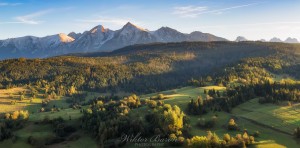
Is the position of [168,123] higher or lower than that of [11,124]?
higher

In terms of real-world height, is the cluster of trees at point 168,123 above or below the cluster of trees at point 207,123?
above

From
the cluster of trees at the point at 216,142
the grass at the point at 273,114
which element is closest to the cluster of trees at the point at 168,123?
the cluster of trees at the point at 216,142

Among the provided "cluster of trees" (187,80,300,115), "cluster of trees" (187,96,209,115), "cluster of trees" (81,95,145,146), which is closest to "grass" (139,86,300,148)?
"cluster of trees" (187,96,209,115)

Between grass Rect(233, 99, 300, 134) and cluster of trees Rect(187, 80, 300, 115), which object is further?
cluster of trees Rect(187, 80, 300, 115)

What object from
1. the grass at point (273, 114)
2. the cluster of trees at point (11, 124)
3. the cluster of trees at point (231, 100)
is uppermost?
the cluster of trees at point (231, 100)

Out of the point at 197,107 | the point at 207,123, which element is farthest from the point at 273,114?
the point at 197,107

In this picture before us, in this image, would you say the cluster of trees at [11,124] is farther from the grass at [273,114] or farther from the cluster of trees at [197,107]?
the grass at [273,114]

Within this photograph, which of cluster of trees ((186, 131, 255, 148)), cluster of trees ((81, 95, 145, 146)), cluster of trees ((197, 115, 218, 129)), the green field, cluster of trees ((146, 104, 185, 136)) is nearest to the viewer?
cluster of trees ((186, 131, 255, 148))

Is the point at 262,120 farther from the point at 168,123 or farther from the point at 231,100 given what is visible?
the point at 168,123

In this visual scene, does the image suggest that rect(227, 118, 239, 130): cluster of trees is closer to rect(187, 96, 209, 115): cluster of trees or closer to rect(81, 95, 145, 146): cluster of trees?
rect(187, 96, 209, 115): cluster of trees

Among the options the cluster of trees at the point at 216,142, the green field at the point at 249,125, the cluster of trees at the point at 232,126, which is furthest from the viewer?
the cluster of trees at the point at 232,126

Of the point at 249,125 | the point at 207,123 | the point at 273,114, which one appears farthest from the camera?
the point at 273,114

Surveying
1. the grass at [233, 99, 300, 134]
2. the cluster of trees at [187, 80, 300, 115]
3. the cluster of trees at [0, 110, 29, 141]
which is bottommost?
the cluster of trees at [0, 110, 29, 141]

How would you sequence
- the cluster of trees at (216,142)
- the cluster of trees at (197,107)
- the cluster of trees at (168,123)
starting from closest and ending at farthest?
the cluster of trees at (216,142) < the cluster of trees at (168,123) < the cluster of trees at (197,107)
